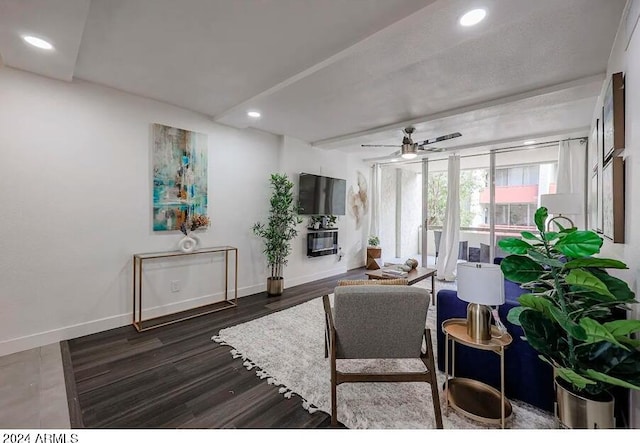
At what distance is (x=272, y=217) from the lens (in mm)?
4711

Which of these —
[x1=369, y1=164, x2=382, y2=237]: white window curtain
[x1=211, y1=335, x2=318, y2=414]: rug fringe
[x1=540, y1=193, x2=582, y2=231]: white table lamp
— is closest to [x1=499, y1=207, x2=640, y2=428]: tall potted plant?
[x1=211, y1=335, x2=318, y2=414]: rug fringe

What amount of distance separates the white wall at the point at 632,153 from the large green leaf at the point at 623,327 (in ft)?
1.95

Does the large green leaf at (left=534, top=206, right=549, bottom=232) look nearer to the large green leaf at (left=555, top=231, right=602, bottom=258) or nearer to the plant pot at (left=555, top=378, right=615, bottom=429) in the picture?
the large green leaf at (left=555, top=231, right=602, bottom=258)

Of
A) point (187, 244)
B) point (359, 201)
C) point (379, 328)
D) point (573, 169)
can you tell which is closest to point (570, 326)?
point (379, 328)

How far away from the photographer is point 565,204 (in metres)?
3.65

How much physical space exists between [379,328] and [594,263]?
3.86ft

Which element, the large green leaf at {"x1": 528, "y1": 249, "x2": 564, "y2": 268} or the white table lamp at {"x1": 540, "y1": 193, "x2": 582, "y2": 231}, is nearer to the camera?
the large green leaf at {"x1": 528, "y1": 249, "x2": 564, "y2": 268}

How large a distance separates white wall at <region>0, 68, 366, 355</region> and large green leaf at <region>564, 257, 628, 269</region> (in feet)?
12.9

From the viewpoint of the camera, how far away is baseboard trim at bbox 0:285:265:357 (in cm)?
267

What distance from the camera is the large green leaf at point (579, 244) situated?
4.01 feet

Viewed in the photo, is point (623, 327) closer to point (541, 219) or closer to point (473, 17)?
point (541, 219)

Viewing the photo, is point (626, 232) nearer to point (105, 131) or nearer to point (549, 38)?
point (549, 38)

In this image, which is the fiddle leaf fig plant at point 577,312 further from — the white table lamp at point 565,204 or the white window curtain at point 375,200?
the white window curtain at point 375,200

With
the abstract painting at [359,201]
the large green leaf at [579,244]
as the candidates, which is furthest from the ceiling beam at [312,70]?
the abstract painting at [359,201]
